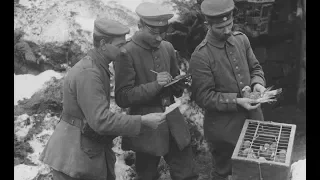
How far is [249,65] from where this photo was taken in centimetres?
552

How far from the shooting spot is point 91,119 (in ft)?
13.7

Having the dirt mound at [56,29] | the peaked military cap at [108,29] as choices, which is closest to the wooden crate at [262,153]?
the peaked military cap at [108,29]

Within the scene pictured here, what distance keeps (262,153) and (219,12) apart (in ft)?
5.23

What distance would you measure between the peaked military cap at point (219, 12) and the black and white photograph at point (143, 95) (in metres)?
0.02

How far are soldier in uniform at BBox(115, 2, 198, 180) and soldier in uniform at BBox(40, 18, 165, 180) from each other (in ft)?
1.67

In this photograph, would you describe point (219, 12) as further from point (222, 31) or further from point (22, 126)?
point (22, 126)

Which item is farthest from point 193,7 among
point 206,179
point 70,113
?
point 70,113

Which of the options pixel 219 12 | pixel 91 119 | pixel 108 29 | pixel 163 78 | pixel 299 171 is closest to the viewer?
pixel 91 119

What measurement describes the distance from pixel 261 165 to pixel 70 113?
186cm

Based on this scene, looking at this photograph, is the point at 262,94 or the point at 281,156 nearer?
the point at 281,156

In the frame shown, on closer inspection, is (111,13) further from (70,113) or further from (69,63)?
(70,113)

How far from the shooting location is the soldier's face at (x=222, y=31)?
5.07 m

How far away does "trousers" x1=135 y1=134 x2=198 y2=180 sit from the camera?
5.24m

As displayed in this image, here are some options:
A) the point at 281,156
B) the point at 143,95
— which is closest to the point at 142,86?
the point at 143,95
